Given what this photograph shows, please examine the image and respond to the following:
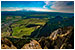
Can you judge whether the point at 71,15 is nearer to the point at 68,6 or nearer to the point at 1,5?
the point at 68,6

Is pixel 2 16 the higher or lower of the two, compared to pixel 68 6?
lower

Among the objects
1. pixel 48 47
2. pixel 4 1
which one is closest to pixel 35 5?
pixel 4 1

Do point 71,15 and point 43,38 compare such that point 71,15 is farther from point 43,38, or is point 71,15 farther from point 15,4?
point 15,4

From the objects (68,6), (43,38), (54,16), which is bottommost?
(43,38)

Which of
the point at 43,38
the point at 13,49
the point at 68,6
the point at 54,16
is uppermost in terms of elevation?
the point at 68,6

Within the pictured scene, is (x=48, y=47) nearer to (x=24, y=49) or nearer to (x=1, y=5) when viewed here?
(x=24, y=49)

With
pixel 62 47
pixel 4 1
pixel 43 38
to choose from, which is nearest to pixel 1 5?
→ pixel 4 1

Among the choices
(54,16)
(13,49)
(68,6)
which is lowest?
(13,49)

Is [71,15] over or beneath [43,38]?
over
